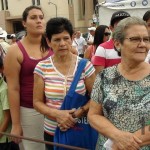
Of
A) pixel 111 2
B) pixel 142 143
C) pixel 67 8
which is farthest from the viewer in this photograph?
pixel 67 8

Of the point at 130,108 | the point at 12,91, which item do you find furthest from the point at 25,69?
the point at 130,108

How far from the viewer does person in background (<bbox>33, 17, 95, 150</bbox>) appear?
2.54 m

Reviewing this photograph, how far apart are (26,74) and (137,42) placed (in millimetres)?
1290

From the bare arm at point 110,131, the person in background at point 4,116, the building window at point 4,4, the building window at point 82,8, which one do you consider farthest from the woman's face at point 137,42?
the building window at point 4,4

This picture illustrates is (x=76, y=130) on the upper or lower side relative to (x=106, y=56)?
lower

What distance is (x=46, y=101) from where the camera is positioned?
267 cm

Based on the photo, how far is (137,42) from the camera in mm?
2043

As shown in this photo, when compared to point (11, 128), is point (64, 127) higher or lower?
higher

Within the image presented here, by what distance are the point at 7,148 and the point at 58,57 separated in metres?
1.17

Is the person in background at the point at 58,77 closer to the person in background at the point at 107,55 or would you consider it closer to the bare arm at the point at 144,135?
the bare arm at the point at 144,135

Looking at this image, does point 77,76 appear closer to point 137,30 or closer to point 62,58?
point 62,58

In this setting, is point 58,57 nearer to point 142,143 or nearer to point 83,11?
point 142,143

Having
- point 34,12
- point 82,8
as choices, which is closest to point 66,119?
point 34,12

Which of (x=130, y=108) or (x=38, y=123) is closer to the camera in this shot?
(x=130, y=108)
